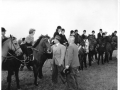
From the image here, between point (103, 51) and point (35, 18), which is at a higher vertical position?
point (35, 18)

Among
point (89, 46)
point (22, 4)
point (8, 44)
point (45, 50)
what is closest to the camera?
point (8, 44)

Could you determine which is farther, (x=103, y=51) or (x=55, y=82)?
(x=103, y=51)

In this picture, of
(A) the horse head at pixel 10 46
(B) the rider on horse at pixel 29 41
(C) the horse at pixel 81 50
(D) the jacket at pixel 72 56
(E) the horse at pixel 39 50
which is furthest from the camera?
(C) the horse at pixel 81 50

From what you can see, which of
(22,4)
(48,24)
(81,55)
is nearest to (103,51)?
(81,55)

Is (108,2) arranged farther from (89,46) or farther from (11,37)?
(89,46)

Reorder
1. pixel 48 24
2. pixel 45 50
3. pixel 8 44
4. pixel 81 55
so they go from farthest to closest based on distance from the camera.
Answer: pixel 81 55, pixel 45 50, pixel 48 24, pixel 8 44

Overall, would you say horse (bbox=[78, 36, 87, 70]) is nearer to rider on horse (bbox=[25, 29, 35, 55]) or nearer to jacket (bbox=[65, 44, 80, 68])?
rider on horse (bbox=[25, 29, 35, 55])

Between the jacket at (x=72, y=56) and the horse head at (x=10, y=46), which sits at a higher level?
the horse head at (x=10, y=46)

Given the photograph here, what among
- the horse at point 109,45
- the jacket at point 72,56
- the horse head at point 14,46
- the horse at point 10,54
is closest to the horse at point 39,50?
the horse at point 10,54

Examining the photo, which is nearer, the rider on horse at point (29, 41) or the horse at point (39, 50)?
the rider on horse at point (29, 41)

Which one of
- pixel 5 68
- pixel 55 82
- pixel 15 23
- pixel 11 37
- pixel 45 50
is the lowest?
pixel 55 82

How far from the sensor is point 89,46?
13.5 metres

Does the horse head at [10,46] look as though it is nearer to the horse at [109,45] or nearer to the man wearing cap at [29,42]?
the man wearing cap at [29,42]

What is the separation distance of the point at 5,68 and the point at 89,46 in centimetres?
740
